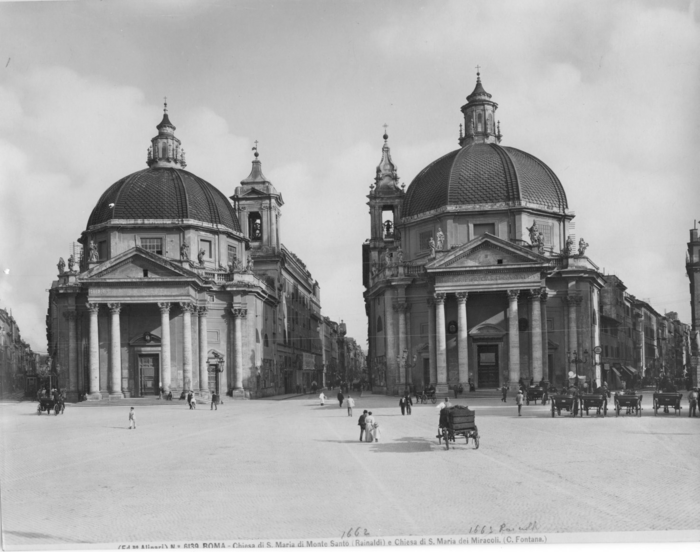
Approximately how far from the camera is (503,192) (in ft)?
262

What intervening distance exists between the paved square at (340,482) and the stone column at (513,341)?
3018 cm

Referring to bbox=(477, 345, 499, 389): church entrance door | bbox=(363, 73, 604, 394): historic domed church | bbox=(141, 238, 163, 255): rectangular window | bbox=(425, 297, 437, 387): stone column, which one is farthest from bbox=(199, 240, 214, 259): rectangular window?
bbox=(477, 345, 499, 389): church entrance door

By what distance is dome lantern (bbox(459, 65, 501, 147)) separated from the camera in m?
86.2

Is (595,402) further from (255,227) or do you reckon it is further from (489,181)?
(255,227)

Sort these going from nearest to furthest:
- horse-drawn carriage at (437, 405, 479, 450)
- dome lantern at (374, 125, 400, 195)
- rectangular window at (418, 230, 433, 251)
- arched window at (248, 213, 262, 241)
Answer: horse-drawn carriage at (437, 405, 479, 450) < rectangular window at (418, 230, 433, 251) < arched window at (248, 213, 262, 241) < dome lantern at (374, 125, 400, 195)

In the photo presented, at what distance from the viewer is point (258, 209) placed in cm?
9994

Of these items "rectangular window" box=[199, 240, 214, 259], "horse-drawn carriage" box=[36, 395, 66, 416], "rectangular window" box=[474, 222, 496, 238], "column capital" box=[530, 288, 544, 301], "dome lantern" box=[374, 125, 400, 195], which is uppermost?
"dome lantern" box=[374, 125, 400, 195]

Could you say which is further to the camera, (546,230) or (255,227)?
(255,227)

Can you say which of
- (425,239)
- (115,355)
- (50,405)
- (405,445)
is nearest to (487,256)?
(425,239)

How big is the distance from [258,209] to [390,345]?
2821cm

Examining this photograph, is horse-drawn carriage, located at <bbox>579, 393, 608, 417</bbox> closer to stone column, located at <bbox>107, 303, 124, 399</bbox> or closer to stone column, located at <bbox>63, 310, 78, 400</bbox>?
stone column, located at <bbox>107, 303, 124, 399</bbox>

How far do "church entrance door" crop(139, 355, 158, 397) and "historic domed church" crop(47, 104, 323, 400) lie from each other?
0.29 feet

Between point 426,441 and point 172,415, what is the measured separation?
26.6 m

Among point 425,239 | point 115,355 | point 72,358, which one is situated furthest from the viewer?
point 425,239
